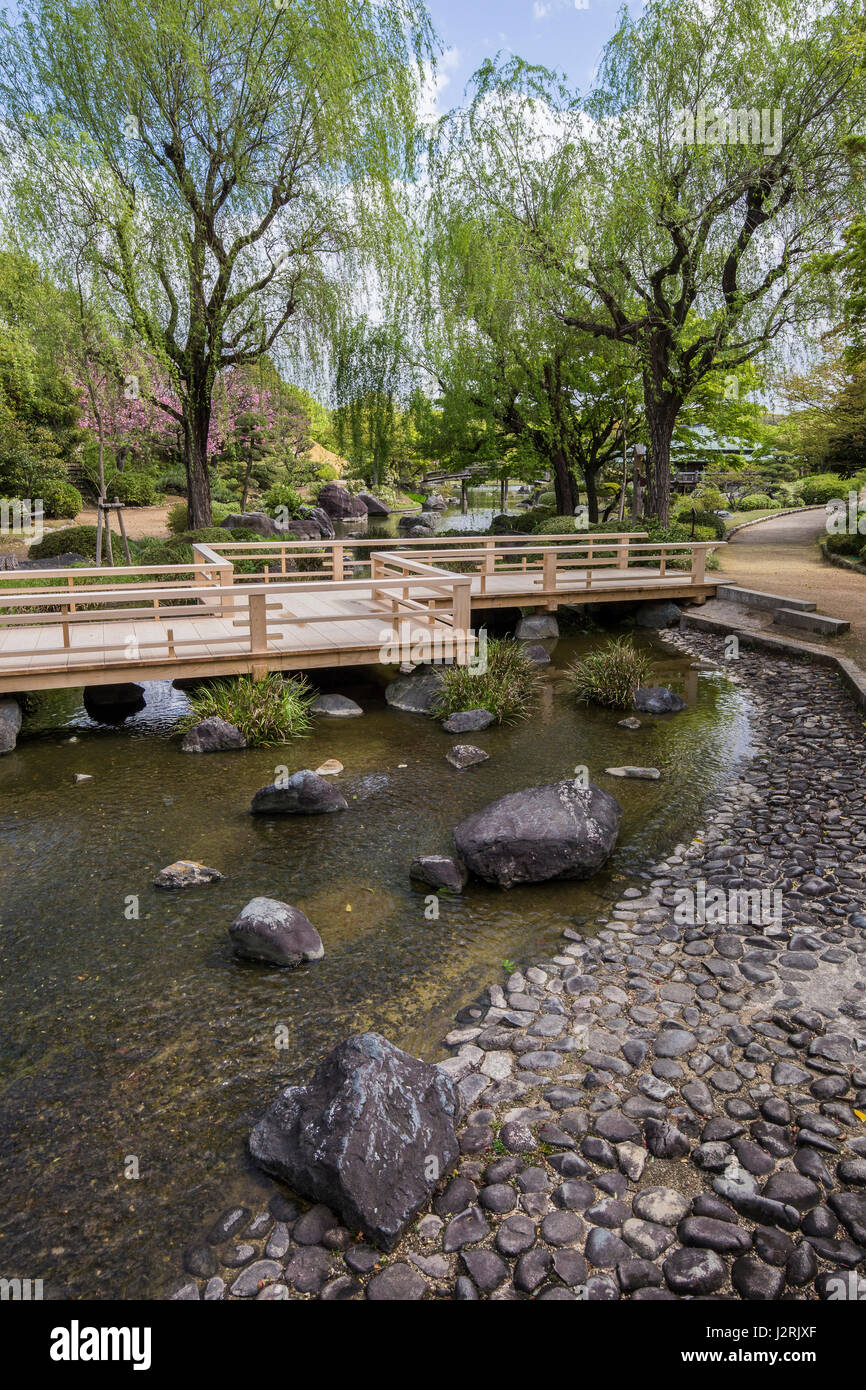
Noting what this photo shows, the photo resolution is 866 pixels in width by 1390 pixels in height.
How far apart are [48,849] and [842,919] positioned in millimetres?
5933

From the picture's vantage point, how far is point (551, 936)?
541cm

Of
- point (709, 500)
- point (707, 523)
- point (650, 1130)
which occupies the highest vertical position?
point (709, 500)

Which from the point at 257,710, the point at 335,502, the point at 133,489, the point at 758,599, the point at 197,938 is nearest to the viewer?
the point at 197,938

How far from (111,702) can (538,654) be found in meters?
6.21

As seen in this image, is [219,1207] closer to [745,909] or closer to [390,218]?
[745,909]

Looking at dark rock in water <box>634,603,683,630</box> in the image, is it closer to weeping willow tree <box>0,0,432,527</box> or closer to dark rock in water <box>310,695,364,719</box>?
dark rock in water <box>310,695,364,719</box>

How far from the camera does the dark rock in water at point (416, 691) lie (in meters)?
10.5

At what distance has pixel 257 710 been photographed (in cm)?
923

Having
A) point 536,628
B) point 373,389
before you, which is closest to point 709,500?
point 373,389

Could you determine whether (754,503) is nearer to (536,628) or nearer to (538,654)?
(536,628)

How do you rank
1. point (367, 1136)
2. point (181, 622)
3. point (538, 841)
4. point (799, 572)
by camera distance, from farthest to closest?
point (799, 572)
point (181, 622)
point (538, 841)
point (367, 1136)

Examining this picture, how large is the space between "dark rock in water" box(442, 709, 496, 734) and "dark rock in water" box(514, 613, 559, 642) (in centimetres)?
397

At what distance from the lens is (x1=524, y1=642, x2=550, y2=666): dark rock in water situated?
41.2 feet

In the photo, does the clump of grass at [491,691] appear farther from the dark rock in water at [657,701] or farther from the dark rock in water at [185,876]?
the dark rock in water at [185,876]
